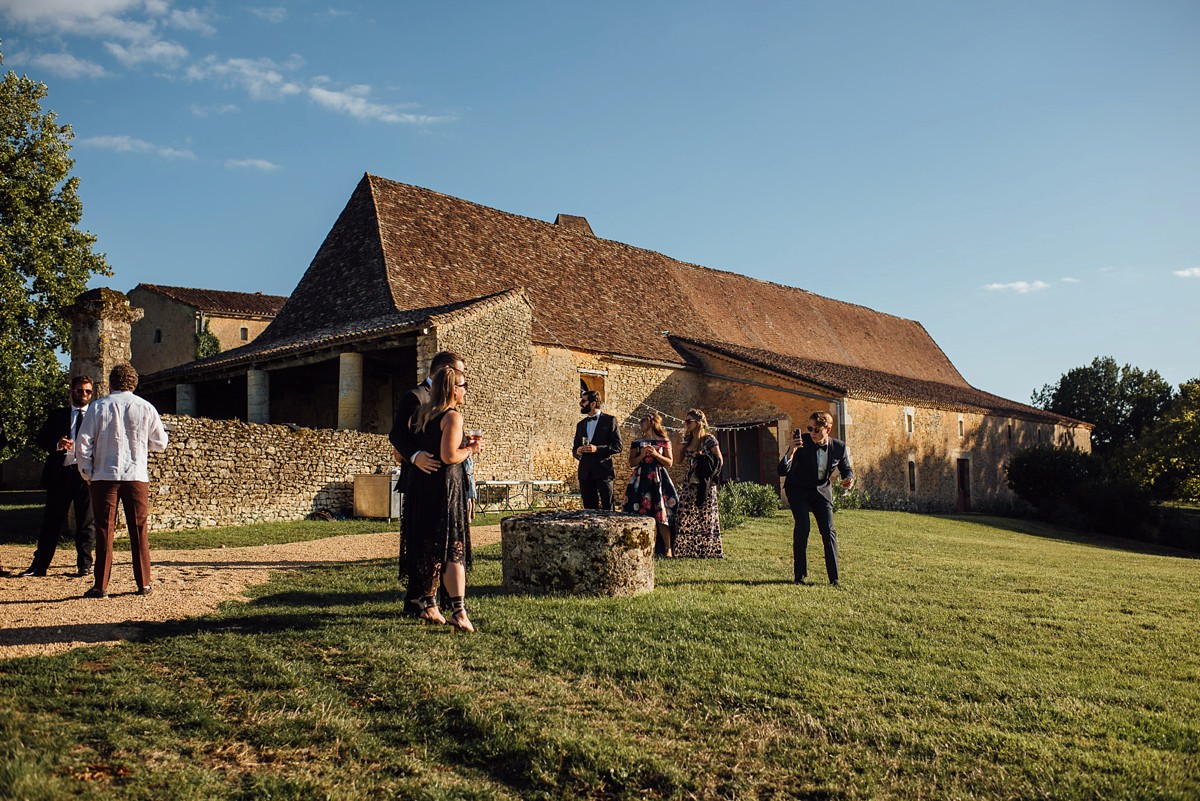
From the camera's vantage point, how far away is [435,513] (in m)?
5.45

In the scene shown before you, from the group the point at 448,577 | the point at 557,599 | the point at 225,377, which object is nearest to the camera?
the point at 448,577

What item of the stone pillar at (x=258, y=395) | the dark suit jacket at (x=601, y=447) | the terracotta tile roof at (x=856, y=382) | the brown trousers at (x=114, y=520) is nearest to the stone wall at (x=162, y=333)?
the stone pillar at (x=258, y=395)

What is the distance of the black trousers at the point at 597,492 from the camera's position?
29.0 ft

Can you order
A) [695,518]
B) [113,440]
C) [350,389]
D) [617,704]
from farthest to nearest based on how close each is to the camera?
1. [350,389]
2. [695,518]
3. [113,440]
4. [617,704]

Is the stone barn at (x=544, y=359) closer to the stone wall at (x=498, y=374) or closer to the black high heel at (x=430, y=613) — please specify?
the stone wall at (x=498, y=374)

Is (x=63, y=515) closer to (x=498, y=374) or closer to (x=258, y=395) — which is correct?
(x=498, y=374)

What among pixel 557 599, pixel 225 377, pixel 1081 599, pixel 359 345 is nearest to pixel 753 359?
pixel 359 345

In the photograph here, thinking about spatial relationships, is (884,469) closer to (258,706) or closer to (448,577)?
(448,577)

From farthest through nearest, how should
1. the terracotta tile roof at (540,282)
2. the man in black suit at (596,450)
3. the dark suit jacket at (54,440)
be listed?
1. the terracotta tile roof at (540,282)
2. the man in black suit at (596,450)
3. the dark suit jacket at (54,440)

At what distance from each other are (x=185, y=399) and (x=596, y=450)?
14.4 m

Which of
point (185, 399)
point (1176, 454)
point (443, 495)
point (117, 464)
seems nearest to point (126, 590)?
point (117, 464)

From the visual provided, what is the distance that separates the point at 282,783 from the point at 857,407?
20339mm

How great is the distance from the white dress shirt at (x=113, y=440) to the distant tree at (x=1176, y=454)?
107ft

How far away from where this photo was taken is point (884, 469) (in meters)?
23.1
